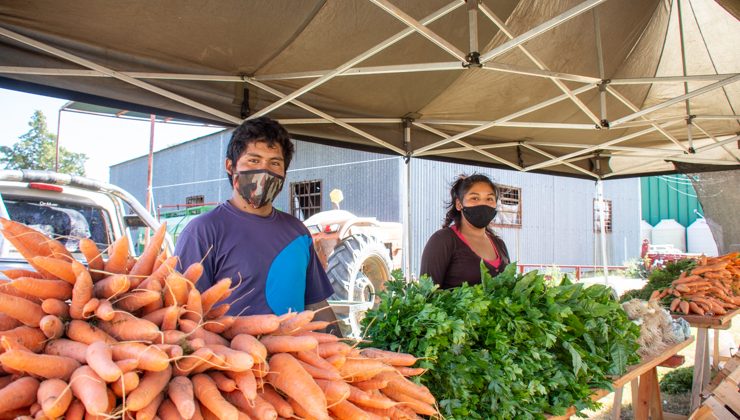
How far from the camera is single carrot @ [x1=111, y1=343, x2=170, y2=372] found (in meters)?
0.99

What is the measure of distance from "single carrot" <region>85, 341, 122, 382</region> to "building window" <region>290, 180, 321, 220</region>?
613 inches

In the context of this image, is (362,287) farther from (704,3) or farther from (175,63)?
(704,3)

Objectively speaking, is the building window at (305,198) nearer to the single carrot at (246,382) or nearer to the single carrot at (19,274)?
the single carrot at (19,274)

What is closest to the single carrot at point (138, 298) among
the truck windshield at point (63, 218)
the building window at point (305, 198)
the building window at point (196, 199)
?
the truck windshield at point (63, 218)

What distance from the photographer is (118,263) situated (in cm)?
128

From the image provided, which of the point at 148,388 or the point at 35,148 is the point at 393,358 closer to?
the point at 148,388

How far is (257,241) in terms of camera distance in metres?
1.93

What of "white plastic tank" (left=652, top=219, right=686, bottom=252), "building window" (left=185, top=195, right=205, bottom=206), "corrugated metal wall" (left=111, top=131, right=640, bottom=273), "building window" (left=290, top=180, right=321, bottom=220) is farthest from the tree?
"white plastic tank" (left=652, top=219, right=686, bottom=252)

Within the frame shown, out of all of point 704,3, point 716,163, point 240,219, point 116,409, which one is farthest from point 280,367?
point 716,163

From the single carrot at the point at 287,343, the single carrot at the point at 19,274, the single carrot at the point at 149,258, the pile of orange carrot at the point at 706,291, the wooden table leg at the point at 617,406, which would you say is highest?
the single carrot at the point at 149,258

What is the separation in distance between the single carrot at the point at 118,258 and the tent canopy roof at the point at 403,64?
6.06ft

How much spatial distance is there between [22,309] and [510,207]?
53.4ft

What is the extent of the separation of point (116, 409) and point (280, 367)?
0.38m

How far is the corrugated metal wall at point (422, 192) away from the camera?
14.2m
